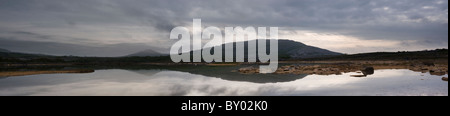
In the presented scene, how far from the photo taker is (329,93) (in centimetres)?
1623

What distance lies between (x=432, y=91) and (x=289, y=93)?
8.70 meters

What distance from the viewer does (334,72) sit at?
32125 mm
